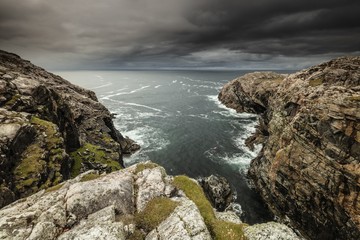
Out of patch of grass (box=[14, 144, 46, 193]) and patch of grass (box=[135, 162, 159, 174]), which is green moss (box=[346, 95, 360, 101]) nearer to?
patch of grass (box=[135, 162, 159, 174])

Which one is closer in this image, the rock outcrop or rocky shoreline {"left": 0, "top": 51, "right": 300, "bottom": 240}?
rocky shoreline {"left": 0, "top": 51, "right": 300, "bottom": 240}

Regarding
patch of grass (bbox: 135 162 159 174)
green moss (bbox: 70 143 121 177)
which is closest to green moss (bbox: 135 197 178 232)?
patch of grass (bbox: 135 162 159 174)

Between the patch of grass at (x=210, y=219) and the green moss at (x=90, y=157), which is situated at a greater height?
the patch of grass at (x=210, y=219)

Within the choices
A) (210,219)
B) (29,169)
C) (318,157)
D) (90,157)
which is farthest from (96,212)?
(90,157)

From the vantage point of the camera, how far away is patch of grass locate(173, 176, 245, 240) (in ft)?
52.1

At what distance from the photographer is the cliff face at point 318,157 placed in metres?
36.7

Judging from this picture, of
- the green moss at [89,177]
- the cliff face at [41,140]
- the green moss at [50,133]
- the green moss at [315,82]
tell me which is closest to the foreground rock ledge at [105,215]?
the green moss at [89,177]

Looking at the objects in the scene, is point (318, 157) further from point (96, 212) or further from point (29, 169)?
point (29, 169)

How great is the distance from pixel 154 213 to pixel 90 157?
144ft

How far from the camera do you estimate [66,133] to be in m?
56.7

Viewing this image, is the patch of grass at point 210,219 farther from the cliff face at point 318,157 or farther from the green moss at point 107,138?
the green moss at point 107,138

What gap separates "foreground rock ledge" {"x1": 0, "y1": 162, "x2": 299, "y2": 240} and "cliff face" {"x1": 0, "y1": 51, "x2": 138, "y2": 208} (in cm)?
1727

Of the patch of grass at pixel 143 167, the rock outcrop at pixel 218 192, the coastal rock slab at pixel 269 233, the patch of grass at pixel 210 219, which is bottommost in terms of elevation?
the rock outcrop at pixel 218 192

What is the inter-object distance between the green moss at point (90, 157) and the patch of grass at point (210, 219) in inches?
1461
